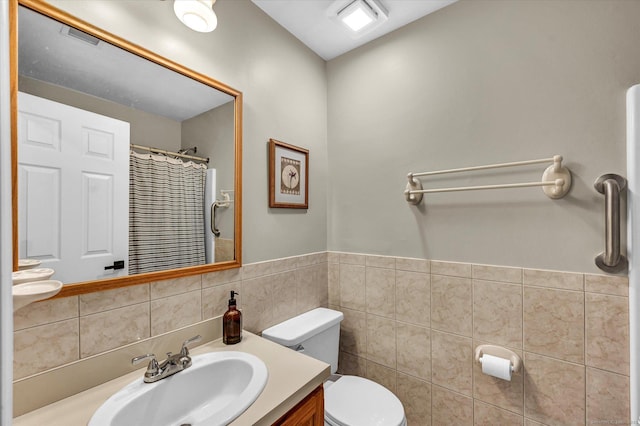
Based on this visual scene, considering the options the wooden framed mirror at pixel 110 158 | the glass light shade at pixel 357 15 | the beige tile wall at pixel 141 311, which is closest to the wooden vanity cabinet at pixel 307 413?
the beige tile wall at pixel 141 311

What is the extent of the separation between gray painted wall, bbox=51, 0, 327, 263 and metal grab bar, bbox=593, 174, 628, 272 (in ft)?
4.52

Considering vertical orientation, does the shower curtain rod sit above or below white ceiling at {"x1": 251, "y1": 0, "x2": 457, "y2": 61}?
below

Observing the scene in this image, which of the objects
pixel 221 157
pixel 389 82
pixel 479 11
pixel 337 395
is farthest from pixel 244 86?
pixel 337 395

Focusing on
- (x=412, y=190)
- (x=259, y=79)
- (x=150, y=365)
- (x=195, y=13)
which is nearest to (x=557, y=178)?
(x=412, y=190)

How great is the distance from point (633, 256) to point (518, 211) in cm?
40

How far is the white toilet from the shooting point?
1.26 metres

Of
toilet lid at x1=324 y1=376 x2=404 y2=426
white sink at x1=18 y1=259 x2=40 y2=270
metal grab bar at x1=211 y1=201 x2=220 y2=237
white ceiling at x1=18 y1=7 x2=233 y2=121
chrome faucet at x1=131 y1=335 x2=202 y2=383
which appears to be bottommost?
toilet lid at x1=324 y1=376 x2=404 y2=426

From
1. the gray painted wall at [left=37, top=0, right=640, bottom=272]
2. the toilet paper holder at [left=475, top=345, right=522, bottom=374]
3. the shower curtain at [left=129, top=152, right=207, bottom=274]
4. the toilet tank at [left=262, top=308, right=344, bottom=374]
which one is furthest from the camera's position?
the toilet tank at [left=262, top=308, right=344, bottom=374]

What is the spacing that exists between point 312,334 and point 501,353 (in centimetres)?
91

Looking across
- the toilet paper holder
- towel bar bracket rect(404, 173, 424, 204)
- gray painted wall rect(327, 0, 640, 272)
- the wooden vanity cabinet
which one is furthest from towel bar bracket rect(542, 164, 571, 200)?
the wooden vanity cabinet

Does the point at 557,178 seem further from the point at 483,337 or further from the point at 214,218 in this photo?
the point at 214,218

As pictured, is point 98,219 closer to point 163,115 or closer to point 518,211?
point 163,115

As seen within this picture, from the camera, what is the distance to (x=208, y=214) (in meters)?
1.27

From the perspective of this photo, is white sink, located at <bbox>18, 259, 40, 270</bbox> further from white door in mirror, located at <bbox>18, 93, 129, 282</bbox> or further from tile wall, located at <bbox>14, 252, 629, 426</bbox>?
tile wall, located at <bbox>14, 252, 629, 426</bbox>
